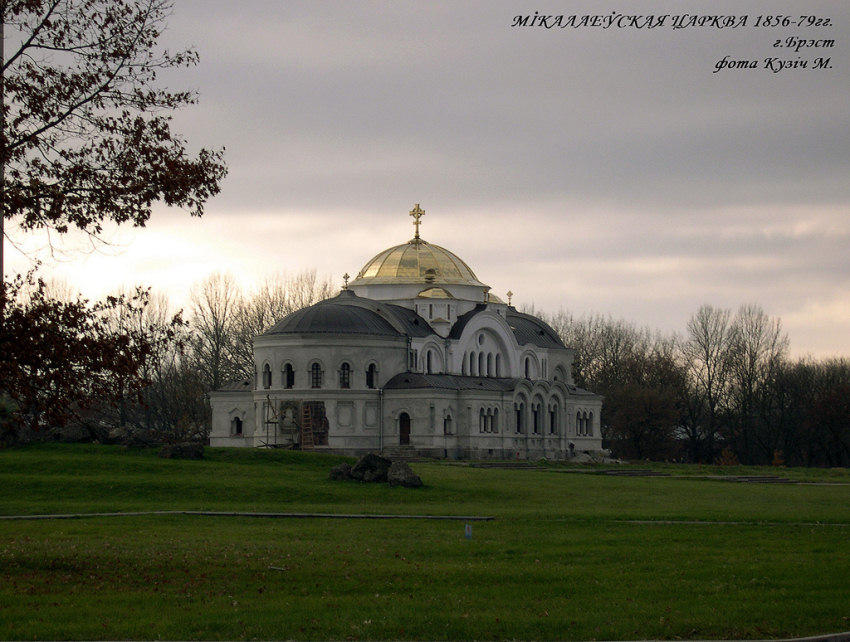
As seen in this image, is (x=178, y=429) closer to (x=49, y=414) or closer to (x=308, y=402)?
(x=308, y=402)

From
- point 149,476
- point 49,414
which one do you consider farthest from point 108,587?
point 149,476

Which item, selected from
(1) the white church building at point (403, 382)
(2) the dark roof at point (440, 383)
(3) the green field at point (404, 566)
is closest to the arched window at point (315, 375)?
(1) the white church building at point (403, 382)

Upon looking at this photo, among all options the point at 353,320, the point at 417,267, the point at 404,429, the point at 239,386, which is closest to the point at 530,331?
the point at 417,267

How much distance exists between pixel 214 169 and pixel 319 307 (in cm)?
5958

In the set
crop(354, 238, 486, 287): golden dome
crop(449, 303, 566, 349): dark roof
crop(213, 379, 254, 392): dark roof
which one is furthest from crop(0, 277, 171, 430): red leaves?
crop(449, 303, 566, 349): dark roof

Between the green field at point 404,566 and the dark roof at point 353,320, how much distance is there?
41083 mm

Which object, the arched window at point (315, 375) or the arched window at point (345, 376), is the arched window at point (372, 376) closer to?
the arched window at point (345, 376)

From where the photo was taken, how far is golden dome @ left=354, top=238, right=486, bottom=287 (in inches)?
3536

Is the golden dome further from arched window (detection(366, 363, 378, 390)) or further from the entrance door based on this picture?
the entrance door

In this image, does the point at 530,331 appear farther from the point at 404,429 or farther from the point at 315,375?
the point at 315,375

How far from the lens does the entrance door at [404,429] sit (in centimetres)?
8000

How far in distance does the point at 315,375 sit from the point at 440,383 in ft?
25.0

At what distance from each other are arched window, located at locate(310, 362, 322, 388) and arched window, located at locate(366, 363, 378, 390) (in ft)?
10.0

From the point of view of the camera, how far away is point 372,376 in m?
81.3
